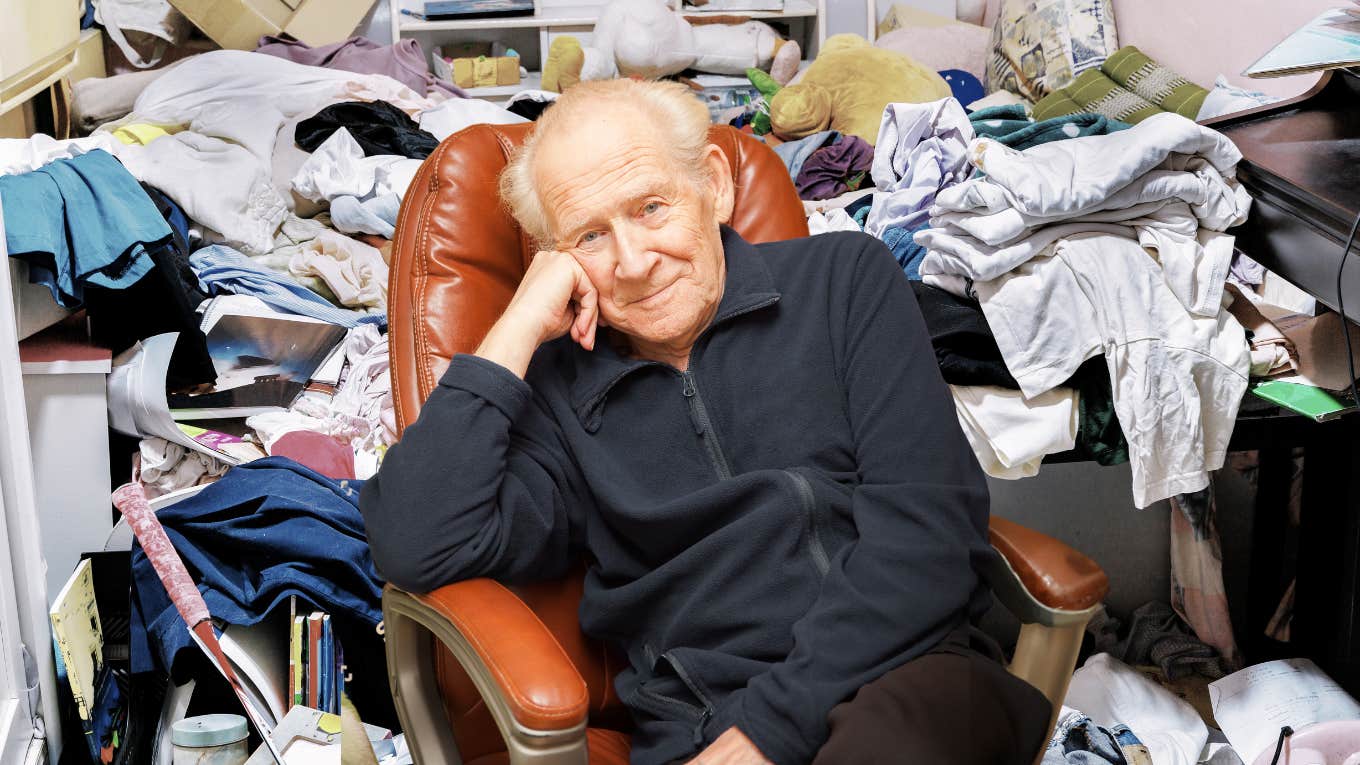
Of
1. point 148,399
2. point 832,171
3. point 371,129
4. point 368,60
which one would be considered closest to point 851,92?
point 832,171

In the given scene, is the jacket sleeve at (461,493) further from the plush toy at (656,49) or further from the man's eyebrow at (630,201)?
the plush toy at (656,49)

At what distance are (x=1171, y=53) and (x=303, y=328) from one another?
8.04ft

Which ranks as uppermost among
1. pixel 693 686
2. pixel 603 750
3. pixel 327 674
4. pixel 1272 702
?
pixel 693 686

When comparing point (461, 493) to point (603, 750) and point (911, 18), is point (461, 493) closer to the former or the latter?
point (603, 750)

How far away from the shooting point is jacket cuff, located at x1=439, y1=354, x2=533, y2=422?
51.1 inches

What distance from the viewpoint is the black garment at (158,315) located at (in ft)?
7.43

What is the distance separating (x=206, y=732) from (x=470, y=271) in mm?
835

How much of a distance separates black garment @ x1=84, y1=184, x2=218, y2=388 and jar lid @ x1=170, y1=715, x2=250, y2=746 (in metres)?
0.84

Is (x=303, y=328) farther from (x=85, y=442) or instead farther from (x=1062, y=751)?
(x=1062, y=751)

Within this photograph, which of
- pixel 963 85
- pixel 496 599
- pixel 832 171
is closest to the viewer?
pixel 496 599

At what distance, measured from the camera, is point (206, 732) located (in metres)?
1.80

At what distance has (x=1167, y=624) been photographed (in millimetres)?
2422

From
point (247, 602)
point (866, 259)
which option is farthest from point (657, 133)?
point (247, 602)

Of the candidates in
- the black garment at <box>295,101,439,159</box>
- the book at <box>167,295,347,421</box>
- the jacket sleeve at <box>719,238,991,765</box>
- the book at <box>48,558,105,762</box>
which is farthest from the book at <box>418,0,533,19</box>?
the jacket sleeve at <box>719,238,991,765</box>
